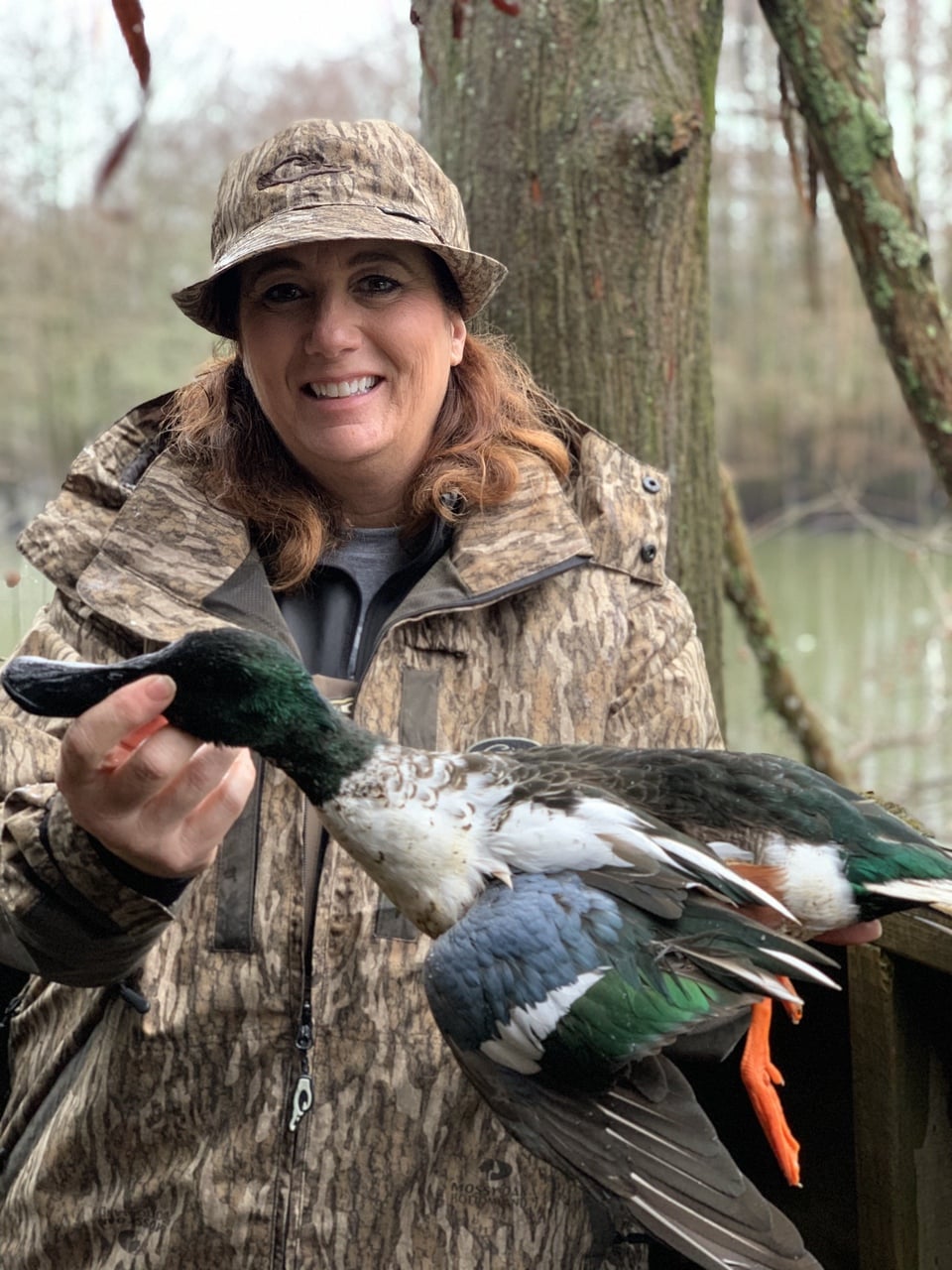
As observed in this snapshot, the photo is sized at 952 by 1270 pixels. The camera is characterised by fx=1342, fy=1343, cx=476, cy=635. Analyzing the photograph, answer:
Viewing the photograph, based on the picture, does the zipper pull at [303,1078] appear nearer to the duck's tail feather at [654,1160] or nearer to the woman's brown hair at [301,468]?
the duck's tail feather at [654,1160]

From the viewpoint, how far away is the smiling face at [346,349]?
7.54 feet

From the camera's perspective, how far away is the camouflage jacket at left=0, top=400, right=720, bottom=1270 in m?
2.10

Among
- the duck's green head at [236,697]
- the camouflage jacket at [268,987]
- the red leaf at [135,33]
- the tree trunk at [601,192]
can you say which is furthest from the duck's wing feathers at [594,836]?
the tree trunk at [601,192]

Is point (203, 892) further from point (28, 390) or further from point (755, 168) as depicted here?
point (28, 390)

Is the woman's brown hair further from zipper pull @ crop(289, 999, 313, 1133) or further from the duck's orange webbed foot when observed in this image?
the duck's orange webbed foot

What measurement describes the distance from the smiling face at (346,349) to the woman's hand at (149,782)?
2.40 ft

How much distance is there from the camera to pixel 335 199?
227 centimetres

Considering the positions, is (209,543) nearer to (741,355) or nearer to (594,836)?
(594,836)

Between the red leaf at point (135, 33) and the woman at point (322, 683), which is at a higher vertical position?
the red leaf at point (135, 33)

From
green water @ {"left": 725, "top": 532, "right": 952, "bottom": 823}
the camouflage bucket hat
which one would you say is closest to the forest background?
green water @ {"left": 725, "top": 532, "right": 952, "bottom": 823}

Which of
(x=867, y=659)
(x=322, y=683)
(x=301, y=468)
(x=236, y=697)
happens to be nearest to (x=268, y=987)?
(x=322, y=683)

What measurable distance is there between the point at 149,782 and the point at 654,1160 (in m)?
0.78

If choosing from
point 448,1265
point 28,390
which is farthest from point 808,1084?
point 28,390

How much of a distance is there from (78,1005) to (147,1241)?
0.40 m
